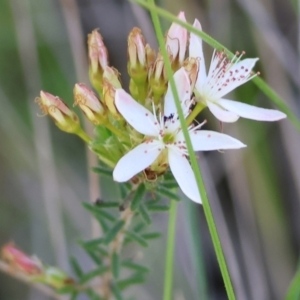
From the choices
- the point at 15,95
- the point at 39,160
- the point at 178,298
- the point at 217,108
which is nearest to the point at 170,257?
the point at 217,108

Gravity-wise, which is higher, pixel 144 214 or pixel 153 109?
pixel 153 109

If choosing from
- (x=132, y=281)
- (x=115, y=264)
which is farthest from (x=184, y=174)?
(x=132, y=281)

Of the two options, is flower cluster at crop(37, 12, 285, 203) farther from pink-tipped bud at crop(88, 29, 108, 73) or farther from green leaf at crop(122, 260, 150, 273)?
green leaf at crop(122, 260, 150, 273)

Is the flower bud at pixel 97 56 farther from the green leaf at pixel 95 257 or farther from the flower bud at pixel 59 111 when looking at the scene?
the green leaf at pixel 95 257

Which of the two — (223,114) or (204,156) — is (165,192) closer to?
(223,114)

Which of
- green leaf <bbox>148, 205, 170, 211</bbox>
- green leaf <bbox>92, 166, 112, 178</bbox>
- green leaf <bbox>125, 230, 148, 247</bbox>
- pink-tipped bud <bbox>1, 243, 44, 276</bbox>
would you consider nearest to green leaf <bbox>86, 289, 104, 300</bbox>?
pink-tipped bud <bbox>1, 243, 44, 276</bbox>

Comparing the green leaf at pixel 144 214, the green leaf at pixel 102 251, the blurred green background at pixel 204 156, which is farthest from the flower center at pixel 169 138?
the blurred green background at pixel 204 156
